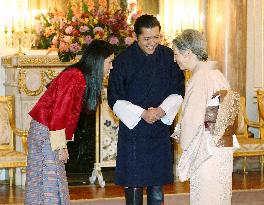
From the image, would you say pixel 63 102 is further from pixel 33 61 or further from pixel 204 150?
pixel 33 61

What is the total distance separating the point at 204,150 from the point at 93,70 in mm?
988

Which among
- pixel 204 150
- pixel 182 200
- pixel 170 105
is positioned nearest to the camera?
pixel 204 150

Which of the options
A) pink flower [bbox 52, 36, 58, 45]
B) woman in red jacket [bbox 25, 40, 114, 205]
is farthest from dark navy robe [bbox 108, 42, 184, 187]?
pink flower [bbox 52, 36, 58, 45]

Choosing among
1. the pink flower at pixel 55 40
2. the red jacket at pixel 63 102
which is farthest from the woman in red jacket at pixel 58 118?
the pink flower at pixel 55 40

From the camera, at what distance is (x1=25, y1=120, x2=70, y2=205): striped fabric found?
532 centimetres

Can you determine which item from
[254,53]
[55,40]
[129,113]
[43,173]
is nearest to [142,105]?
[129,113]

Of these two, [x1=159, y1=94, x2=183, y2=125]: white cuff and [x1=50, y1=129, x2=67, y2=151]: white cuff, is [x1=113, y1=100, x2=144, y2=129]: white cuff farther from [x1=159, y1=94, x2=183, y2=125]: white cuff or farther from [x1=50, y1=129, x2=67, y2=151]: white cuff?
[x1=50, y1=129, x2=67, y2=151]: white cuff

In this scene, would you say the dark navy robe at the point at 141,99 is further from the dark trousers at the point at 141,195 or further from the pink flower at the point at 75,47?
the pink flower at the point at 75,47

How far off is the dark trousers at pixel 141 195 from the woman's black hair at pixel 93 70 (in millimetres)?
841

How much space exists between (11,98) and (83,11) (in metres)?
1.36

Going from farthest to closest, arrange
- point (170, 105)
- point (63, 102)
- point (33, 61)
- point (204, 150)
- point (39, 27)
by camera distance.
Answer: point (39, 27), point (33, 61), point (170, 105), point (63, 102), point (204, 150)

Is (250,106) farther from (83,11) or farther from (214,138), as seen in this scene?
(214,138)

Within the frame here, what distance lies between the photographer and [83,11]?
888cm

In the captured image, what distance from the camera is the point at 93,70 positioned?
17.3 ft
